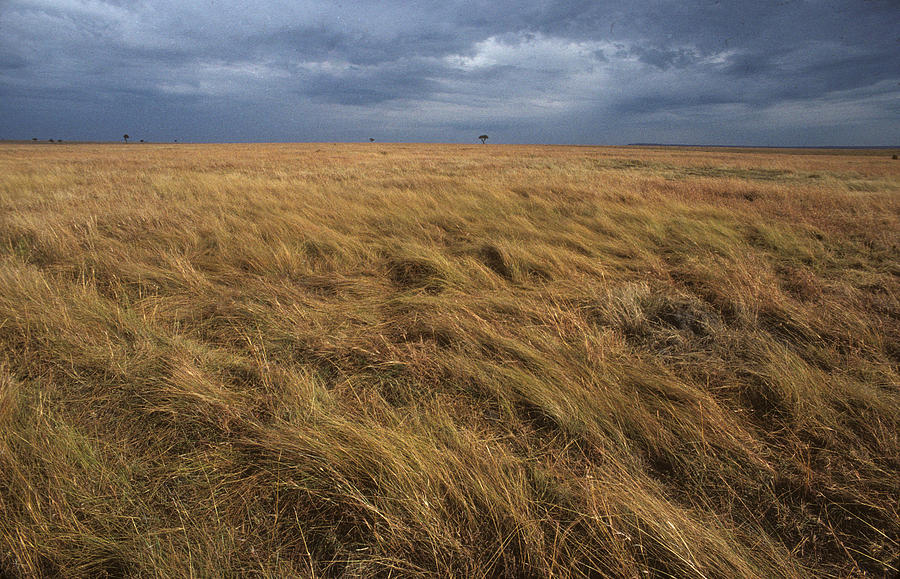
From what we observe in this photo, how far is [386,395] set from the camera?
7.03 feet

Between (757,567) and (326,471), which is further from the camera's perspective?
(326,471)

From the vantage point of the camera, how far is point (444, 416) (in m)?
1.87

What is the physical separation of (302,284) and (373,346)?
160 centimetres

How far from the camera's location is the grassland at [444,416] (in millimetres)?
1296

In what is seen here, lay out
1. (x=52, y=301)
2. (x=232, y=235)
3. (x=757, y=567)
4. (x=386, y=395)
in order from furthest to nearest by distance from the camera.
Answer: (x=232, y=235) → (x=52, y=301) → (x=386, y=395) → (x=757, y=567)

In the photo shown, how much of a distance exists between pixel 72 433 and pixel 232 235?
3.73 meters

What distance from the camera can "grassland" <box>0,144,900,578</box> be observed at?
130 cm

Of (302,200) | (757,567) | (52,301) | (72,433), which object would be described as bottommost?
(757,567)

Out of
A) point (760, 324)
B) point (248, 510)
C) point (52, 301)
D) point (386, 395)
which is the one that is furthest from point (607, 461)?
point (52, 301)

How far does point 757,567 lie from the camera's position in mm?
1251

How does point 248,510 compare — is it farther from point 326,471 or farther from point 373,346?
point 373,346

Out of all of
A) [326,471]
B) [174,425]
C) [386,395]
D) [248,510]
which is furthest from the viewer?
[386,395]

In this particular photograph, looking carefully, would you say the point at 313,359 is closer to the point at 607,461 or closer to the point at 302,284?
the point at 302,284

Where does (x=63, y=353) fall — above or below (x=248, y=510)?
above
